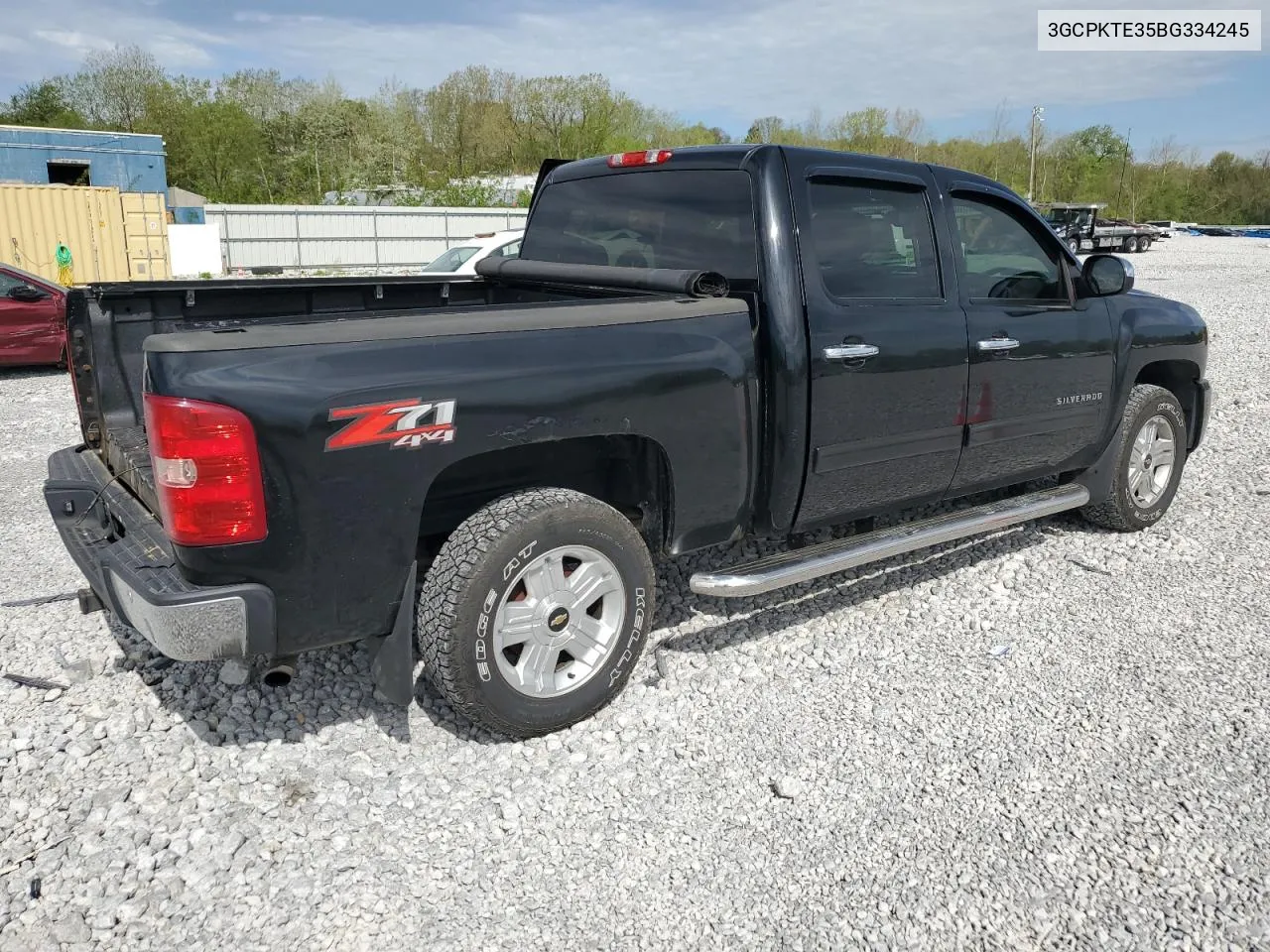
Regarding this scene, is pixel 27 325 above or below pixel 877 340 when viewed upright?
below

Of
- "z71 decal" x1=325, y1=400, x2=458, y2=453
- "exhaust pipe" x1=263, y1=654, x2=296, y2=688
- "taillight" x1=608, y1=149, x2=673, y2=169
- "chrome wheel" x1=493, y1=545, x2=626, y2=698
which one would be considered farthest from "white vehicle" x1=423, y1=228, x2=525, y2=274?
"exhaust pipe" x1=263, y1=654, x2=296, y2=688

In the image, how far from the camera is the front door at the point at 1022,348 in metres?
4.43

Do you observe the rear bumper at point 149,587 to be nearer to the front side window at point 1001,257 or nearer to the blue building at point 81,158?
the front side window at point 1001,257

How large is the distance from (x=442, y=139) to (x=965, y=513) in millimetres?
59799

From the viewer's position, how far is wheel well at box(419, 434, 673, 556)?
3545 millimetres

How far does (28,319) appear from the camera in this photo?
11.2 meters

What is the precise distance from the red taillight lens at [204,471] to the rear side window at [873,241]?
221 cm

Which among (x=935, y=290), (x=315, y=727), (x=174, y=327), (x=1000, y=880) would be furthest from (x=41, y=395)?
(x=1000, y=880)

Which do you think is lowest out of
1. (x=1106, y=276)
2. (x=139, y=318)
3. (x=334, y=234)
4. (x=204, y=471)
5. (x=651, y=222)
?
(x=204, y=471)

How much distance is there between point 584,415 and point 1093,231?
45.0 metres

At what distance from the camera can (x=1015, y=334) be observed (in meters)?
4.51

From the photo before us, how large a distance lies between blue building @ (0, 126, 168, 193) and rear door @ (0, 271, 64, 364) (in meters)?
26.8

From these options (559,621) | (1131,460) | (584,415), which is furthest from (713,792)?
(1131,460)

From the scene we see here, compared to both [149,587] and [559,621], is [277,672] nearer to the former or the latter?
[149,587]
